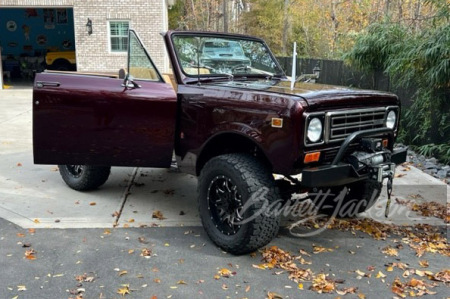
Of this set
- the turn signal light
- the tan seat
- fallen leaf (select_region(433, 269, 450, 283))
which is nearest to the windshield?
the tan seat

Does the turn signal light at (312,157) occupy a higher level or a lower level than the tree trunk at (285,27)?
lower

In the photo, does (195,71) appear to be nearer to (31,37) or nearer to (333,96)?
(333,96)

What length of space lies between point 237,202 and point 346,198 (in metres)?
1.54

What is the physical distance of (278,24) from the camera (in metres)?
27.1

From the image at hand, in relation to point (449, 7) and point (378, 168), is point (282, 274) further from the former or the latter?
point (449, 7)

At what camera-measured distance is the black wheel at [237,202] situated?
351 cm

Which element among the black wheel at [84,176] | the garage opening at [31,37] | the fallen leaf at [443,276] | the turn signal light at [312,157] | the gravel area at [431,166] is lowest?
the fallen leaf at [443,276]

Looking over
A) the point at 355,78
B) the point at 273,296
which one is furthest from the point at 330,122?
the point at 355,78

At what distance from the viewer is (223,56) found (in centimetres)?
474

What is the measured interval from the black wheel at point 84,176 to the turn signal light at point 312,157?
2.71 m

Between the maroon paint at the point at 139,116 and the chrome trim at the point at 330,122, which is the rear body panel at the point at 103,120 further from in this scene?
the chrome trim at the point at 330,122

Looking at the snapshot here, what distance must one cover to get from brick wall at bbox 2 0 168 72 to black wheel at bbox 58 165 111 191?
1143cm

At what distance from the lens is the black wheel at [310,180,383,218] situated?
4516mm

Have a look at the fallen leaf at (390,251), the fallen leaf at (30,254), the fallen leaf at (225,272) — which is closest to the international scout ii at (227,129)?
the fallen leaf at (225,272)
